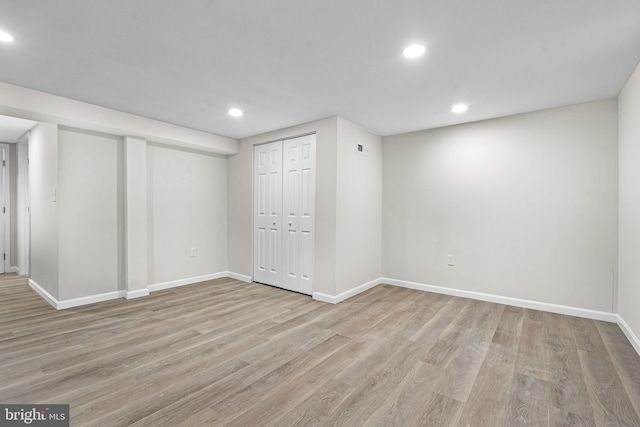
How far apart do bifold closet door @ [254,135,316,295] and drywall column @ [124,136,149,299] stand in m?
1.59

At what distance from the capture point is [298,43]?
2.11 meters

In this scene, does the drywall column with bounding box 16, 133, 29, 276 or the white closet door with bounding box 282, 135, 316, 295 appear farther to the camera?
the drywall column with bounding box 16, 133, 29, 276

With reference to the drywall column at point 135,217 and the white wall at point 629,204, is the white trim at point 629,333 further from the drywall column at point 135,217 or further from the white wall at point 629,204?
the drywall column at point 135,217

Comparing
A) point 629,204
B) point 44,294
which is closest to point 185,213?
point 44,294

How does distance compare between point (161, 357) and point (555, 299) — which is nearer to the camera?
point (161, 357)

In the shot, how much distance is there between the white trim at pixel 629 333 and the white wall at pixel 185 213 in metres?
5.20

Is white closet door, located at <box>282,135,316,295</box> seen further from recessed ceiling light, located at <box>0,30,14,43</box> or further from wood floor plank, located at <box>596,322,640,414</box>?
wood floor plank, located at <box>596,322,640,414</box>

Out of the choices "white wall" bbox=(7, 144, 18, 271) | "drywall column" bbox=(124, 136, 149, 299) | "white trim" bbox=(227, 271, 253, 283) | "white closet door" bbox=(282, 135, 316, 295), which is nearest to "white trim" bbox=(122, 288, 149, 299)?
"drywall column" bbox=(124, 136, 149, 299)

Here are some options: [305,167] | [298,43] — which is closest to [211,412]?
[298,43]

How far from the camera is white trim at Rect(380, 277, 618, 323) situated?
317 centimetres

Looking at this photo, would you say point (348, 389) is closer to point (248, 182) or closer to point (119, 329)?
point (119, 329)

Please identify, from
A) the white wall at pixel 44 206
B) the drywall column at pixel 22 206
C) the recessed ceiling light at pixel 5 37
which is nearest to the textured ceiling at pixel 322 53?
the recessed ceiling light at pixel 5 37

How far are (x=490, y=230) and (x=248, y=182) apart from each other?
3699 mm

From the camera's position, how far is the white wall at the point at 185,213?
4.30 m
